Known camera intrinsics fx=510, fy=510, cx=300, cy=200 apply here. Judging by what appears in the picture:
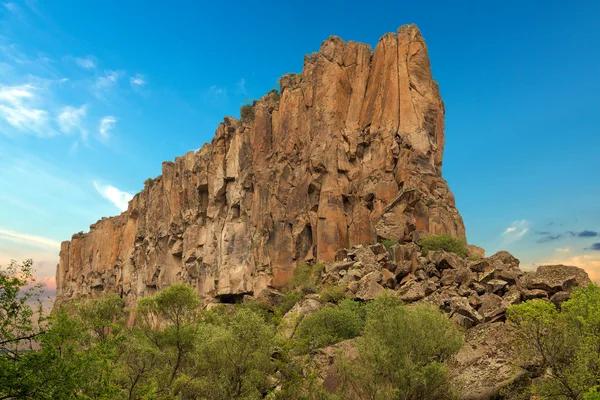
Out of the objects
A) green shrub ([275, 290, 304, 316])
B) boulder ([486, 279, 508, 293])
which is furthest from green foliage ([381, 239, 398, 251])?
boulder ([486, 279, 508, 293])

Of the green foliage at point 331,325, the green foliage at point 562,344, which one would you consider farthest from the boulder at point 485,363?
the green foliage at point 331,325

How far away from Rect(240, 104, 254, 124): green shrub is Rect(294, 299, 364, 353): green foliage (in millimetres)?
34181

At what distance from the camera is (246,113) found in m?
62.8

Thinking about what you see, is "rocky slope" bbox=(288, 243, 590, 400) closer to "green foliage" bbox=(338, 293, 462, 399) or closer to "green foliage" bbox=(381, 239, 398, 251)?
"green foliage" bbox=(381, 239, 398, 251)

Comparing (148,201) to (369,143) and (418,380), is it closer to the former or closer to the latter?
(369,143)

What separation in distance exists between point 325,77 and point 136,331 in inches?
1295

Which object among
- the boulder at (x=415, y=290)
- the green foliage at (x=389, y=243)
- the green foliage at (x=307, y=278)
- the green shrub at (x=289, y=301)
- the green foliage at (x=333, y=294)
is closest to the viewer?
the boulder at (x=415, y=290)

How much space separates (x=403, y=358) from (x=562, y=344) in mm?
5968

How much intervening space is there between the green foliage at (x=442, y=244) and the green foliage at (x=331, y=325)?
840 cm

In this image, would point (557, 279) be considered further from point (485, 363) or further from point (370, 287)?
point (370, 287)

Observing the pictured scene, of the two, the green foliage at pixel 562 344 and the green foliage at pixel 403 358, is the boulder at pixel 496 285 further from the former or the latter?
the green foliage at pixel 562 344

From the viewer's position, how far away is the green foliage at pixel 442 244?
37562 millimetres

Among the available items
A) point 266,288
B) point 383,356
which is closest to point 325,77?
point 266,288

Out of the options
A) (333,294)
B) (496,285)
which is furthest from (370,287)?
(496,285)
